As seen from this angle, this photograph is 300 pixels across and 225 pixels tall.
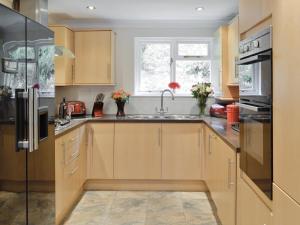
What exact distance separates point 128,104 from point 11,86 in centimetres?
341

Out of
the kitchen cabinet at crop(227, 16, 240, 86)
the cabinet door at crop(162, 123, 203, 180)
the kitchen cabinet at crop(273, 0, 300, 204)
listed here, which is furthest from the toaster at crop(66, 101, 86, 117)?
the kitchen cabinet at crop(273, 0, 300, 204)

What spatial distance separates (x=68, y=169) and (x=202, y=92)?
222 cm

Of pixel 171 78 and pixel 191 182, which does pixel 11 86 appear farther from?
pixel 171 78

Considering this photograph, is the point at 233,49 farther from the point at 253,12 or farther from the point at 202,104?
the point at 253,12

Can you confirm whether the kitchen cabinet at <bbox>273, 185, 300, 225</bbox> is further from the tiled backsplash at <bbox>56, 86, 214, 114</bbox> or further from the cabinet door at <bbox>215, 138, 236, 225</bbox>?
the tiled backsplash at <bbox>56, 86, 214, 114</bbox>

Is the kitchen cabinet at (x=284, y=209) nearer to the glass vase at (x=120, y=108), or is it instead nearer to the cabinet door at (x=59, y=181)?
the cabinet door at (x=59, y=181)

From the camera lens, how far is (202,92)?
490 cm

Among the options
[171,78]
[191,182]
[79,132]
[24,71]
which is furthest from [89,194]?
[24,71]

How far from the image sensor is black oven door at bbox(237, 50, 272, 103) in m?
1.69

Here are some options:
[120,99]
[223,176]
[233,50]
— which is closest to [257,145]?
[223,176]

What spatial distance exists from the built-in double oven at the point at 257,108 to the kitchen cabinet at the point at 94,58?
2.91m

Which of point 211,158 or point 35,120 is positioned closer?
point 35,120

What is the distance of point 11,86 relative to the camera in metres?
1.83

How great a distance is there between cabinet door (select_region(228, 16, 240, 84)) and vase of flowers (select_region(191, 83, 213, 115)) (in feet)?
1.98
